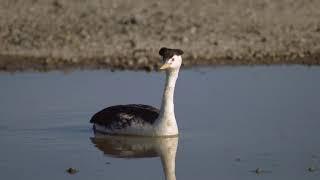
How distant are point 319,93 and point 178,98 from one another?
1.87 metres

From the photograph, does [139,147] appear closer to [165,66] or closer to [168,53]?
[165,66]

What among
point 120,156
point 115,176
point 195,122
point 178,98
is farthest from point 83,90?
point 115,176

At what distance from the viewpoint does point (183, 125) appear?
45.3ft

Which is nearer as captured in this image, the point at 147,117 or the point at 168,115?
the point at 168,115

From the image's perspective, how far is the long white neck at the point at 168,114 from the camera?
13250 mm

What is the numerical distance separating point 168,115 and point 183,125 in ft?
1.61

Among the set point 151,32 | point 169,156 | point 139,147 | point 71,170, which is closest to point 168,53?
point 139,147

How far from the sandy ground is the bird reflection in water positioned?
13.4 ft

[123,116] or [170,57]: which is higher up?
[170,57]

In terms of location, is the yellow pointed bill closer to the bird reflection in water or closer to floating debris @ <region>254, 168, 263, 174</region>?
the bird reflection in water

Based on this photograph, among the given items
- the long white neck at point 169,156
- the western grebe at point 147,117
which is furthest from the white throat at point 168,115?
the long white neck at point 169,156

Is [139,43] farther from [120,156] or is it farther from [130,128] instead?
[120,156]

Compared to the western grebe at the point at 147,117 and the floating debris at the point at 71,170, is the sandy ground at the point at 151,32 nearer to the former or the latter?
the western grebe at the point at 147,117

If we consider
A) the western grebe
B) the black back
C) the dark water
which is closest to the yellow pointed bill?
the western grebe
